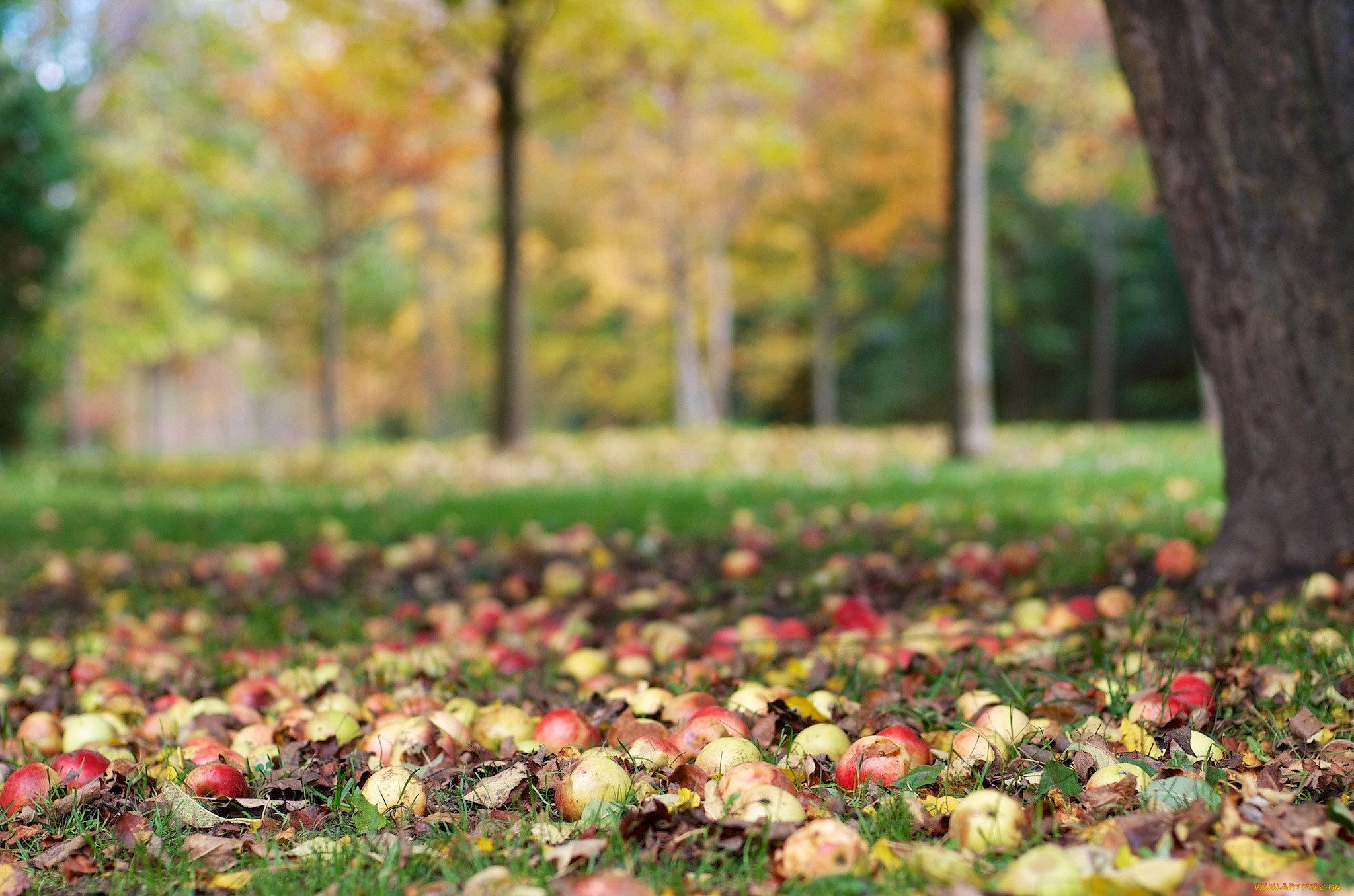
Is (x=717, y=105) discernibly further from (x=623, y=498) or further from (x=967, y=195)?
(x=623, y=498)

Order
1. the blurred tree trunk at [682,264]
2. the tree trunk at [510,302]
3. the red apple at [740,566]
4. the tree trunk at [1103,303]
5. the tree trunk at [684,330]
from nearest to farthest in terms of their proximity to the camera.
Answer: the red apple at [740,566]
the tree trunk at [510,302]
the blurred tree trunk at [682,264]
the tree trunk at [684,330]
the tree trunk at [1103,303]

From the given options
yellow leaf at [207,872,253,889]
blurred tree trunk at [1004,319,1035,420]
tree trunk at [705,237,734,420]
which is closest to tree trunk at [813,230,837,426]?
tree trunk at [705,237,734,420]

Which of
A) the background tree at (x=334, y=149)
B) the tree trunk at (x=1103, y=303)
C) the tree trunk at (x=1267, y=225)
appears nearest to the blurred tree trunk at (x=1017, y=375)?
the tree trunk at (x=1103, y=303)

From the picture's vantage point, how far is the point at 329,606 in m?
4.08

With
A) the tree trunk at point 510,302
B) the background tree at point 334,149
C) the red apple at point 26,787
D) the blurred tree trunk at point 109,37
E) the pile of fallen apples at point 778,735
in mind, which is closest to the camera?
the pile of fallen apples at point 778,735

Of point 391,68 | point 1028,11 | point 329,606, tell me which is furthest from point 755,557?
point 1028,11

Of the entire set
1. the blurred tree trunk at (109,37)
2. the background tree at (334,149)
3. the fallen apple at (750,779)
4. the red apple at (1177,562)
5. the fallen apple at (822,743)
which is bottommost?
the fallen apple at (822,743)

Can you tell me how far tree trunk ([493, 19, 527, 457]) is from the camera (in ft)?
35.8

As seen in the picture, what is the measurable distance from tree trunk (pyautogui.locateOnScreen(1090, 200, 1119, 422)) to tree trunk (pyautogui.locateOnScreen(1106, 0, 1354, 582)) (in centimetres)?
1841

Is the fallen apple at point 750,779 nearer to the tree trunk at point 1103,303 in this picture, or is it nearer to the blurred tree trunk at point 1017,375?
the tree trunk at point 1103,303

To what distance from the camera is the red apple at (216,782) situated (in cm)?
188

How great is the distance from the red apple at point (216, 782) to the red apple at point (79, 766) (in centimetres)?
20

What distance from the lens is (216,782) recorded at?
6.18 feet

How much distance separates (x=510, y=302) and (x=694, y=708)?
9303 millimetres
